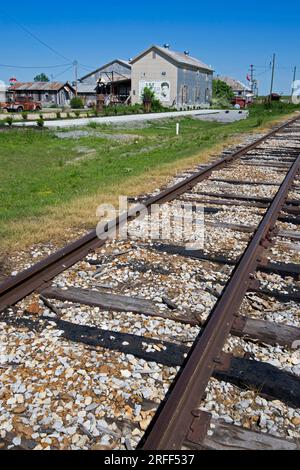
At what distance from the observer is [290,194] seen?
7820mm

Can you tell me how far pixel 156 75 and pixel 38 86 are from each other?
2471 centimetres

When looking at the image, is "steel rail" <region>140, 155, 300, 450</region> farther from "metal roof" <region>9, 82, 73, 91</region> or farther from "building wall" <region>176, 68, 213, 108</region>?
"metal roof" <region>9, 82, 73, 91</region>

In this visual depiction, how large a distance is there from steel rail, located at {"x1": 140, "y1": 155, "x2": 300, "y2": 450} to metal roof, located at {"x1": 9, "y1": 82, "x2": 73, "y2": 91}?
75652 millimetres

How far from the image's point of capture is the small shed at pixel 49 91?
74062mm

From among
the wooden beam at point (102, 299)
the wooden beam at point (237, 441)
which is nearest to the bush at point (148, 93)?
the wooden beam at point (102, 299)

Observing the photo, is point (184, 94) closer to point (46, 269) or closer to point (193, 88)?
point (193, 88)

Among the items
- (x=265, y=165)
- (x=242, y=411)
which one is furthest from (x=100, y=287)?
(x=265, y=165)

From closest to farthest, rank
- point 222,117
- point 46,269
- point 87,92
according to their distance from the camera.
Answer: point 46,269 → point 222,117 → point 87,92

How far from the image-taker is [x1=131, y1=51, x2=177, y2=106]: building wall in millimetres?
61344

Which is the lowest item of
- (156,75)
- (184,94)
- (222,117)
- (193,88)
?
(222,117)

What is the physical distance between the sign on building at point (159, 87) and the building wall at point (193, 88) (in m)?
1.60

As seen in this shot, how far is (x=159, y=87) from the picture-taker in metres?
62.4

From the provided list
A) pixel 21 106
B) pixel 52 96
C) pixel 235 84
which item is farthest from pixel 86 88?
pixel 235 84
